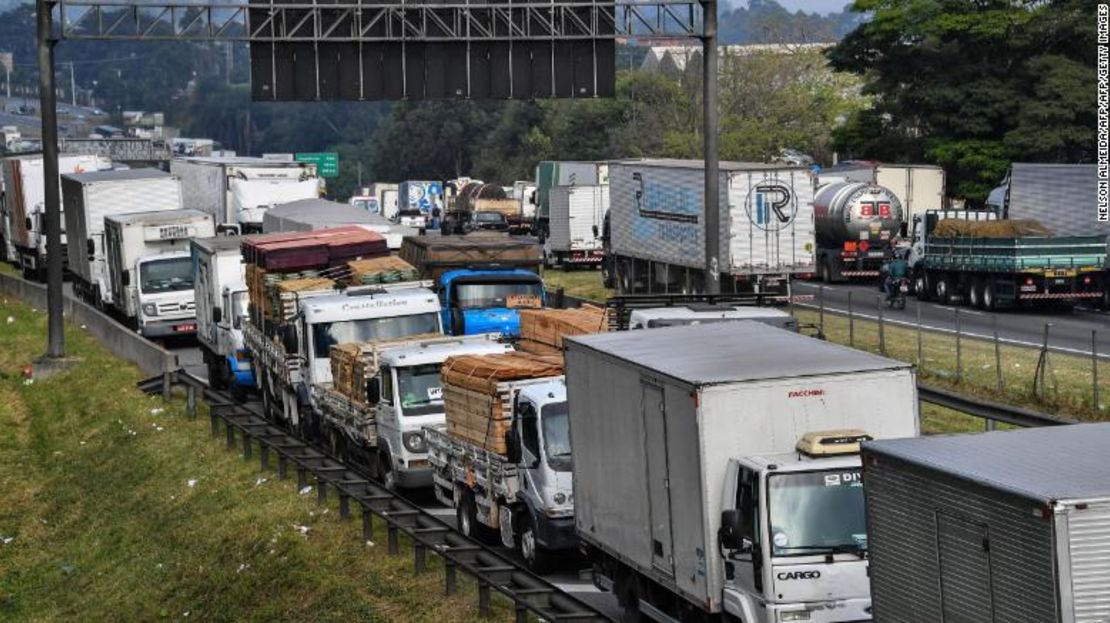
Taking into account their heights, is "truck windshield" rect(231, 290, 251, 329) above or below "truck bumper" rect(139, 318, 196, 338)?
above

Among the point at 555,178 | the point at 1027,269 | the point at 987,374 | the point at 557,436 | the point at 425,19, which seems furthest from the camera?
the point at 555,178

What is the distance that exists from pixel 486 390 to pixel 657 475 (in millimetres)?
6038

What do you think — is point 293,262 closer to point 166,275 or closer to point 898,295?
point 166,275

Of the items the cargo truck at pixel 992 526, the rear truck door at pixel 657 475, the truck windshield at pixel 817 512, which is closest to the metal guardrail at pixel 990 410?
the rear truck door at pixel 657 475

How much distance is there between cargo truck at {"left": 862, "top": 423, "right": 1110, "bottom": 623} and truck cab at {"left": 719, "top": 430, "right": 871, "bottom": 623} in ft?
6.07

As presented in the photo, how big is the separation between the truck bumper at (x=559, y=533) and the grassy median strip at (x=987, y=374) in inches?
388

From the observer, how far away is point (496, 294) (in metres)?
37.7

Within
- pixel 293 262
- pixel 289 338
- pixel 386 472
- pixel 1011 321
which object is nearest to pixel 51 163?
pixel 293 262

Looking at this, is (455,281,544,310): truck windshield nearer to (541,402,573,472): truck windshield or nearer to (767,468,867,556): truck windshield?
(541,402,573,472): truck windshield

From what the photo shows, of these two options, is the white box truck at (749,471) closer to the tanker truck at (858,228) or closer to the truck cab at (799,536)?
the truck cab at (799,536)

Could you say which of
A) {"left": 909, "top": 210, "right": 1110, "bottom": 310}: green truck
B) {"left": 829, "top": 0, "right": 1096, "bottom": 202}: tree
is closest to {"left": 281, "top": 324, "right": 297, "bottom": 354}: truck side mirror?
{"left": 909, "top": 210, "right": 1110, "bottom": 310}: green truck

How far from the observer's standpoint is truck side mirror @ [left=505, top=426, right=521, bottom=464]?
71.8ft

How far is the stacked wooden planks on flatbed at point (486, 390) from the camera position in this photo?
2244 cm

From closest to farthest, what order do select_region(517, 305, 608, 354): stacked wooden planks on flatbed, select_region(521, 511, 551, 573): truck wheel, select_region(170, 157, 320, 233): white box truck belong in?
1. select_region(521, 511, 551, 573): truck wheel
2. select_region(517, 305, 608, 354): stacked wooden planks on flatbed
3. select_region(170, 157, 320, 233): white box truck
